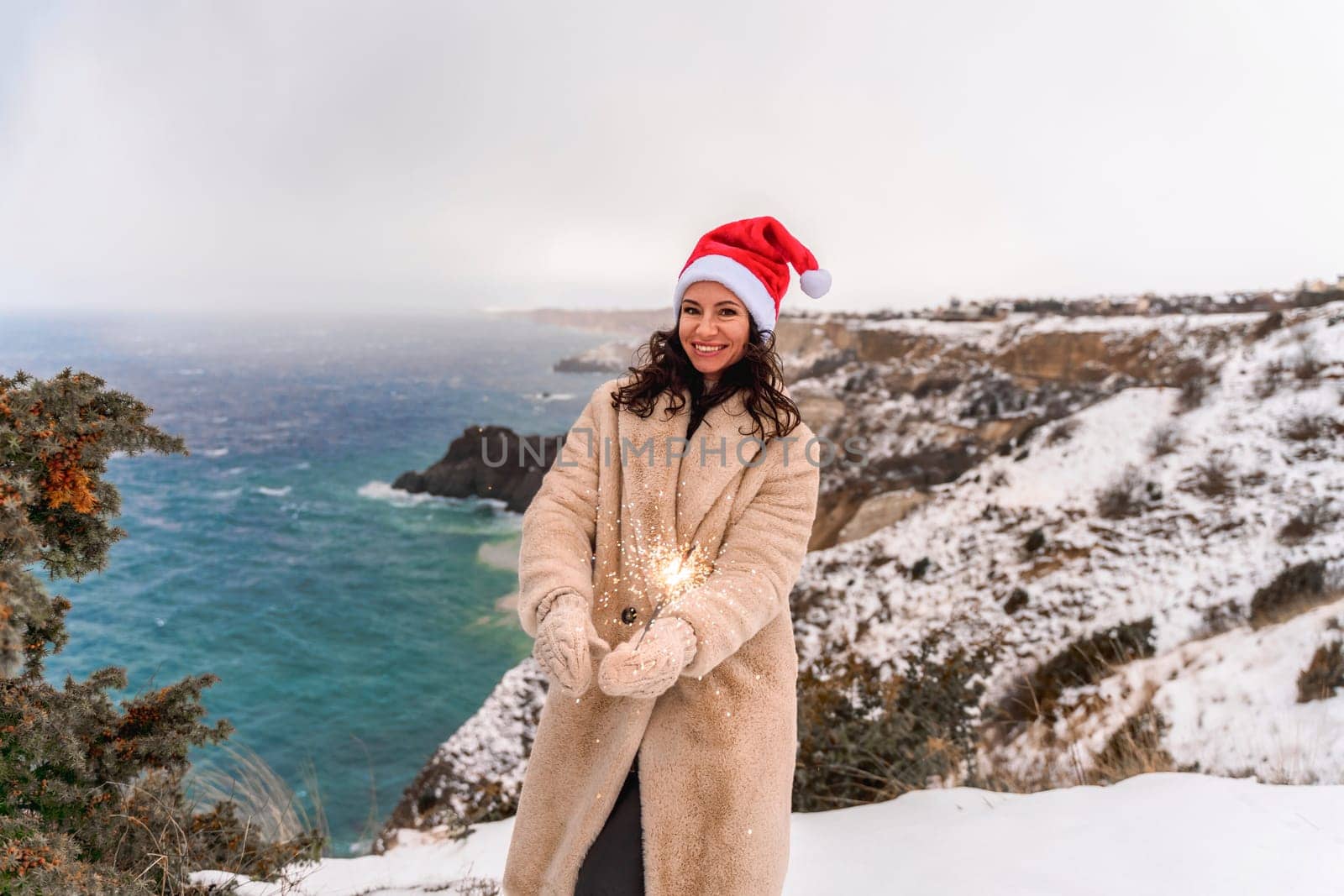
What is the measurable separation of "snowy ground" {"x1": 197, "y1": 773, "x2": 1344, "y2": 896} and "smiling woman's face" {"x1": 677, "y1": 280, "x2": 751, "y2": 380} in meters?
1.71

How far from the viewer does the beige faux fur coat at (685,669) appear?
1357 millimetres

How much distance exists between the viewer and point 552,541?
1431mm

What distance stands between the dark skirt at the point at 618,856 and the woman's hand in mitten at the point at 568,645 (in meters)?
0.37

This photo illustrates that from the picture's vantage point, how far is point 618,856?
4.65 ft

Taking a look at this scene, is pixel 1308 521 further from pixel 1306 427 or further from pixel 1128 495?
pixel 1306 427

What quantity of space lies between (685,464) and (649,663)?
1.60ft

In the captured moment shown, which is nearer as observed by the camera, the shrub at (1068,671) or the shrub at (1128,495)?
the shrub at (1068,671)

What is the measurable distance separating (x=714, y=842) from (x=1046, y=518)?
798 cm

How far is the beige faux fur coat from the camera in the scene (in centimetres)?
136

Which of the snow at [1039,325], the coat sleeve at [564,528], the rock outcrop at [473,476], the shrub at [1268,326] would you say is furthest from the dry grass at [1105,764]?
the rock outcrop at [473,476]

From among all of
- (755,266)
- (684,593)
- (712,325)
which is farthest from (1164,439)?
(684,593)

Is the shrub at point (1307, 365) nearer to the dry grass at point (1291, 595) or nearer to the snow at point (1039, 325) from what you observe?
the snow at point (1039, 325)

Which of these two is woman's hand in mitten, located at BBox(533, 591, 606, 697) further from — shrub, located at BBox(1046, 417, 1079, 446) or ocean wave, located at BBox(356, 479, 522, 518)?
ocean wave, located at BBox(356, 479, 522, 518)

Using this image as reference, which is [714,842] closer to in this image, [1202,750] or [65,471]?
[65,471]
